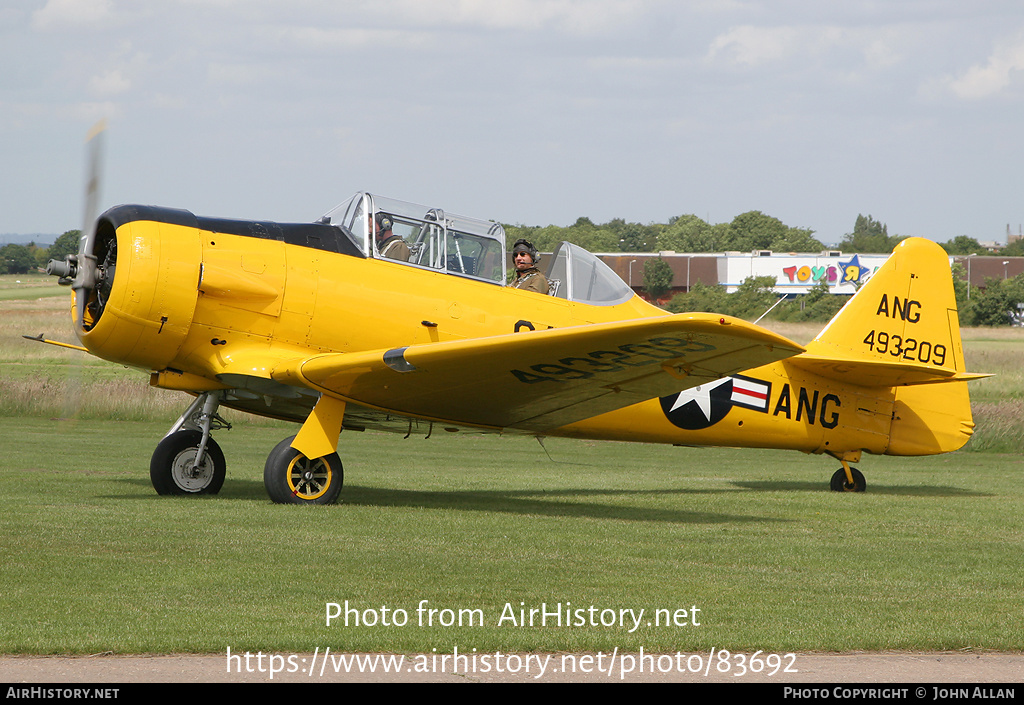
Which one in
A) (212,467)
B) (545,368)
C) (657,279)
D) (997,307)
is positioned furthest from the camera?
(657,279)

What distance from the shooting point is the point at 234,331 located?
33.2 ft

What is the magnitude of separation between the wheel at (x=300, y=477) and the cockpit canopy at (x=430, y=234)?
2.05 meters

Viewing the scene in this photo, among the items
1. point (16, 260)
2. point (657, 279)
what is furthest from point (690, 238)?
point (16, 260)

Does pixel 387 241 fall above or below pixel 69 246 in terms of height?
below

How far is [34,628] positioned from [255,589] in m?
1.37

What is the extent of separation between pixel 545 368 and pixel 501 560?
2421 mm

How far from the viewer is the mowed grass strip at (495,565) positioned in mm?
5484

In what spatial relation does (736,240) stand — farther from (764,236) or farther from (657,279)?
(657,279)

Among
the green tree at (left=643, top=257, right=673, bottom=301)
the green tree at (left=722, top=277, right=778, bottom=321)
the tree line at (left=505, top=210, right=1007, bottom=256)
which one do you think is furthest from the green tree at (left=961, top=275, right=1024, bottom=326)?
the tree line at (left=505, top=210, right=1007, bottom=256)

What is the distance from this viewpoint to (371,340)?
10.5 metres

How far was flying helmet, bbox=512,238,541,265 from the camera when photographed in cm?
1166

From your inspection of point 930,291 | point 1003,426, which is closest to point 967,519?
point 930,291

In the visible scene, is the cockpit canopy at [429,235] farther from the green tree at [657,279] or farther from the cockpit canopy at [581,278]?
the green tree at [657,279]
